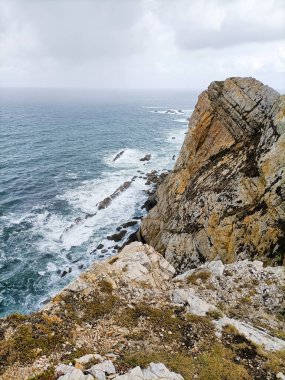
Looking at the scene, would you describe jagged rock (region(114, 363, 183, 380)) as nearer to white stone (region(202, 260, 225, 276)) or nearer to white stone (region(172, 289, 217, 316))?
white stone (region(172, 289, 217, 316))

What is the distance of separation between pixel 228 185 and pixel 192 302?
16082mm

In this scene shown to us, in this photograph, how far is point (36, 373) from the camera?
41.2ft

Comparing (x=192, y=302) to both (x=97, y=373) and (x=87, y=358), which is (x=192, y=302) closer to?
(x=87, y=358)

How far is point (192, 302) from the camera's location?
18.3 meters

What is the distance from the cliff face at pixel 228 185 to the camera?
26.1 metres

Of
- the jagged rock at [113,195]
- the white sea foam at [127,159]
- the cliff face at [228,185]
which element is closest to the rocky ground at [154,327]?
the cliff face at [228,185]

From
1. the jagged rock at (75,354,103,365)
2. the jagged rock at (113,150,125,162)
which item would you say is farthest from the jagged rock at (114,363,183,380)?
the jagged rock at (113,150,125,162)

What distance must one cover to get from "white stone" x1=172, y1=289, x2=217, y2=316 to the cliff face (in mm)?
7975

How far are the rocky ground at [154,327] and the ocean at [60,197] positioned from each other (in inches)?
859

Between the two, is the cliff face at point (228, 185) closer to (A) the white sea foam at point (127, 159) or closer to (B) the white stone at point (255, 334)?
(B) the white stone at point (255, 334)

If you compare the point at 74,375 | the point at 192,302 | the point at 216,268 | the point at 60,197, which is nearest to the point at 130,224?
the point at 60,197

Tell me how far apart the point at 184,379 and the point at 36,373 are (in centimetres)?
608

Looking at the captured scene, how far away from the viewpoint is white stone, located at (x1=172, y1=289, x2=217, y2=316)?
58.1 ft

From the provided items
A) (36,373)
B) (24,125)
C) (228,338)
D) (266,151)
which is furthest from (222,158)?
(24,125)
